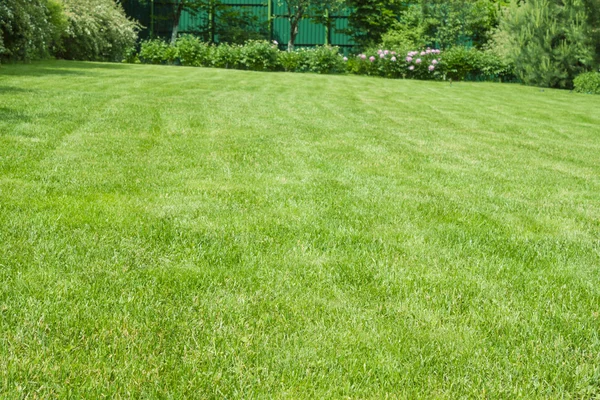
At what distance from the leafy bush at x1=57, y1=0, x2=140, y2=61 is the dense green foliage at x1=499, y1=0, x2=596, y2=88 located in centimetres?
1486

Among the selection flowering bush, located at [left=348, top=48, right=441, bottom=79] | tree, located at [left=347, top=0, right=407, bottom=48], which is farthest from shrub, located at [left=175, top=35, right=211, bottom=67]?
tree, located at [left=347, top=0, right=407, bottom=48]

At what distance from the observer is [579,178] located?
19.6 feet

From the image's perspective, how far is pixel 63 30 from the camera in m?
18.5

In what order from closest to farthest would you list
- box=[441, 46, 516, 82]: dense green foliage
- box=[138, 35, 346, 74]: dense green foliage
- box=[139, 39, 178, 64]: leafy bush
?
box=[138, 35, 346, 74]: dense green foliage, box=[139, 39, 178, 64]: leafy bush, box=[441, 46, 516, 82]: dense green foliage

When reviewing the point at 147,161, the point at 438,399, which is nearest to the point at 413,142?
the point at 147,161

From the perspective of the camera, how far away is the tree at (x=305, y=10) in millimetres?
25500

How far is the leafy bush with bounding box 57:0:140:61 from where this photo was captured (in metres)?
19.3

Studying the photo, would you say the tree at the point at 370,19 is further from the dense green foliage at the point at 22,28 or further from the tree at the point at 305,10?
the dense green foliage at the point at 22,28

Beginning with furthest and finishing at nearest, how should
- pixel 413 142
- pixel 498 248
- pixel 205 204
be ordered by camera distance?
1. pixel 413 142
2. pixel 205 204
3. pixel 498 248

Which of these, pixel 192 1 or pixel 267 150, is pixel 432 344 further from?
pixel 192 1

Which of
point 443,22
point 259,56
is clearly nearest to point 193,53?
point 259,56

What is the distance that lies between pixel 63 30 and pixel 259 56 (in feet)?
23.2

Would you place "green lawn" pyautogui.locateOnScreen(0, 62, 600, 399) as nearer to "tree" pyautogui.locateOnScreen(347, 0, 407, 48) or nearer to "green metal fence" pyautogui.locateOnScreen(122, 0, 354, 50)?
"tree" pyautogui.locateOnScreen(347, 0, 407, 48)

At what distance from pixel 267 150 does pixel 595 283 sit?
12.4ft
